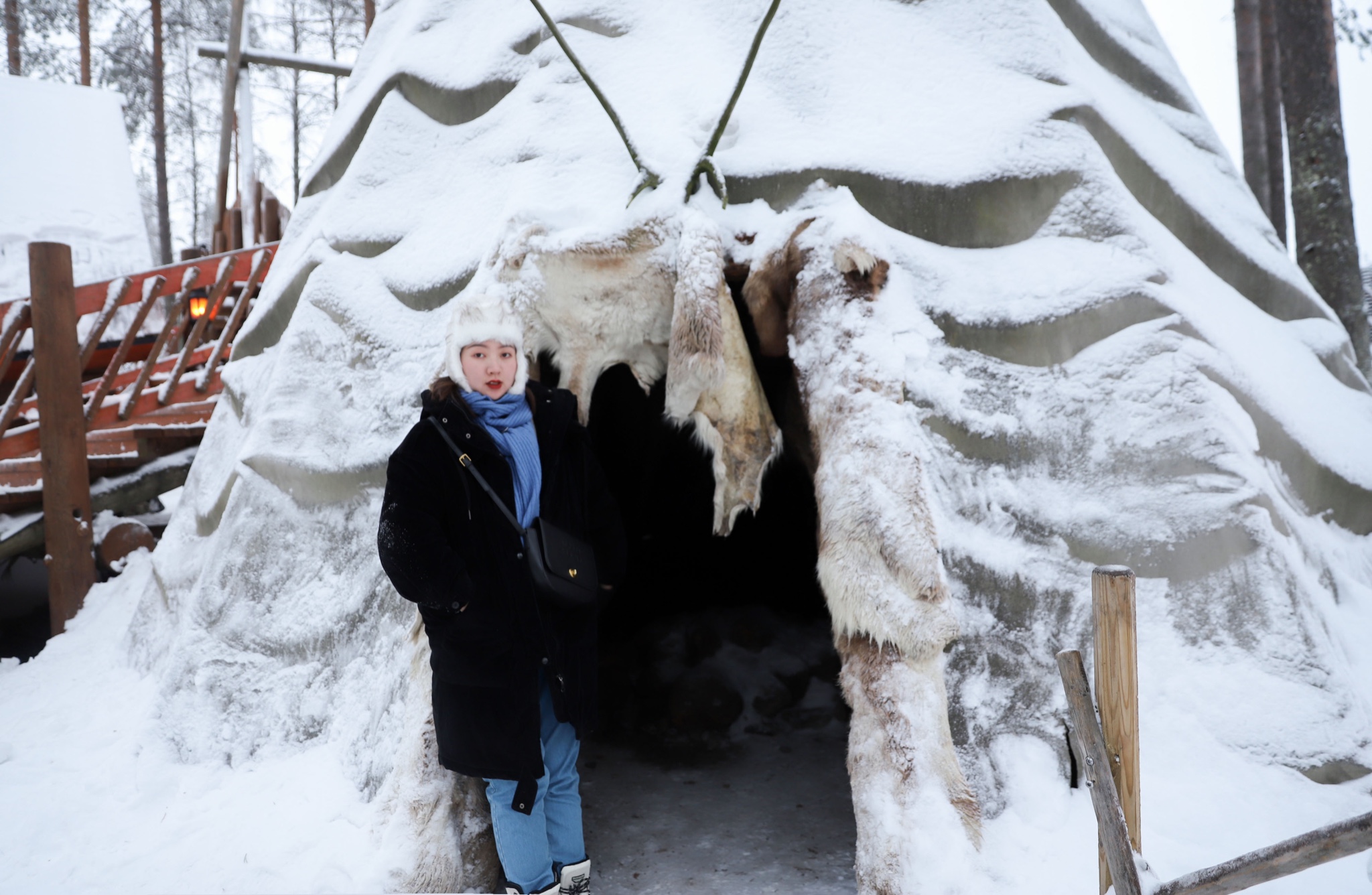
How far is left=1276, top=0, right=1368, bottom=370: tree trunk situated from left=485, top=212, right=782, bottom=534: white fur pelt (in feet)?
15.1

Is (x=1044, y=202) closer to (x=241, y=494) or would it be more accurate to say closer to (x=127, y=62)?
(x=241, y=494)

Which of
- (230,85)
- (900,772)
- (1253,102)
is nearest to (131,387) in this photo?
(230,85)

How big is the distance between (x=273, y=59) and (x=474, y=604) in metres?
6.16

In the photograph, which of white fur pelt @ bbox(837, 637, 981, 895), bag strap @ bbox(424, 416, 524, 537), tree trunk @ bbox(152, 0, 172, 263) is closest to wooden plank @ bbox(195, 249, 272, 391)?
bag strap @ bbox(424, 416, 524, 537)

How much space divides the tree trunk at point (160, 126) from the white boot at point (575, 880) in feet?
41.9

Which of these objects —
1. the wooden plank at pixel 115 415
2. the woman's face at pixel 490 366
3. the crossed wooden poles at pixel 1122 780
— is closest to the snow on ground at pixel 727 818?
the crossed wooden poles at pixel 1122 780

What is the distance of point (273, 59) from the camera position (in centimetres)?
653

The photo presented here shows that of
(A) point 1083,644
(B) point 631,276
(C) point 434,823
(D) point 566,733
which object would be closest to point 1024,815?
(A) point 1083,644

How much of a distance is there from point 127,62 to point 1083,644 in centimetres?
1601

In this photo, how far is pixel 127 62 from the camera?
1340 cm

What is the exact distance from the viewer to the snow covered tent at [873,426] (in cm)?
226

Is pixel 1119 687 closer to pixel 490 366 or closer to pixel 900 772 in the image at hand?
pixel 900 772

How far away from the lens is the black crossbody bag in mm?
2021

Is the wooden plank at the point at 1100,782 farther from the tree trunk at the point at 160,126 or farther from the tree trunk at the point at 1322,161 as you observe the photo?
the tree trunk at the point at 160,126
